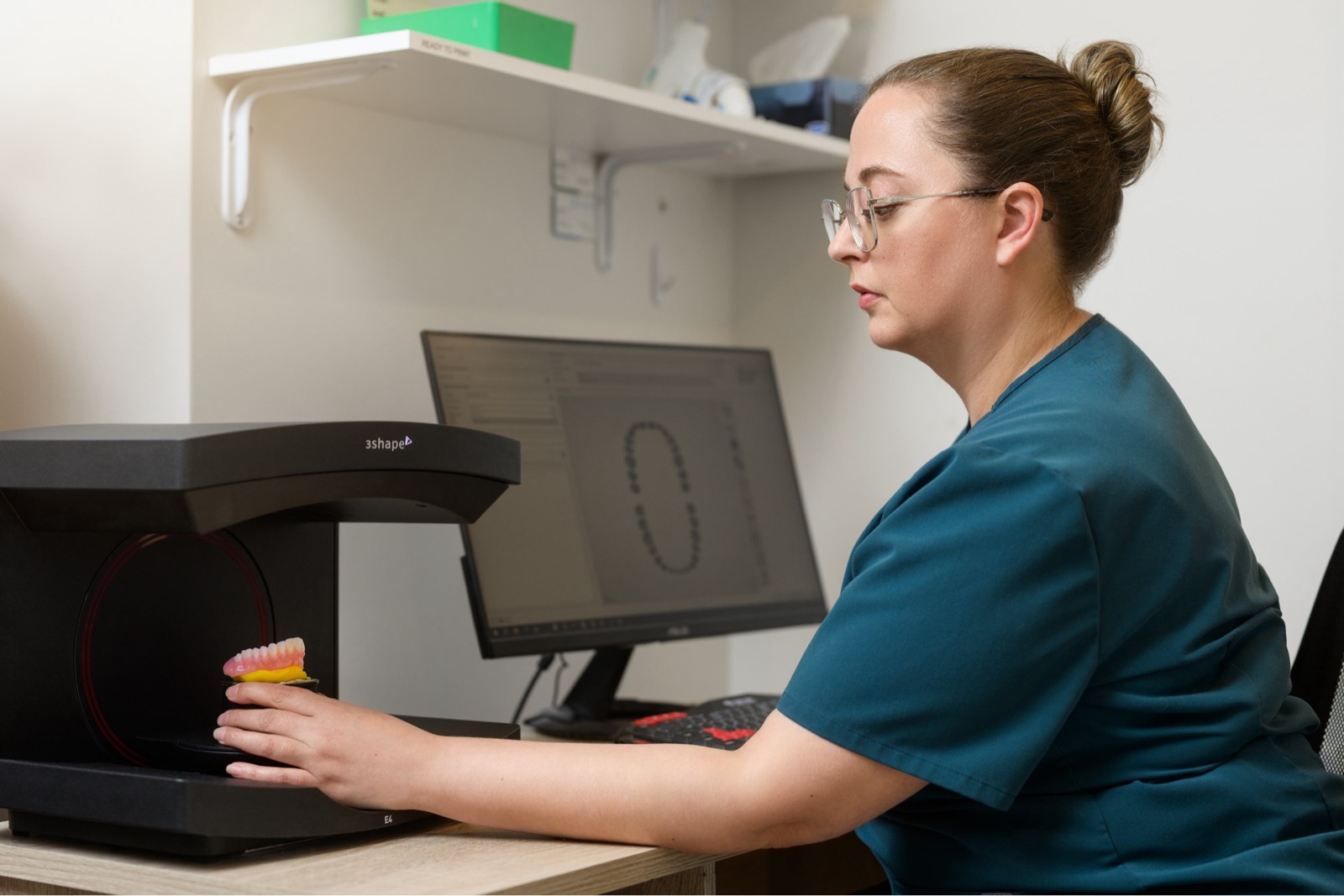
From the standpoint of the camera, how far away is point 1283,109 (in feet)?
6.21

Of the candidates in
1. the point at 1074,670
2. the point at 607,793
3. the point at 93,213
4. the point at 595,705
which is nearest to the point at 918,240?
the point at 1074,670

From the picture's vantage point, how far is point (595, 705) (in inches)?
65.6

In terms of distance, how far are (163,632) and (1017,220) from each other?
0.78 meters

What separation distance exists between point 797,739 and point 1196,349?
4.09 feet


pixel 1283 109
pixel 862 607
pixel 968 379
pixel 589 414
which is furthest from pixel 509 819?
pixel 1283 109

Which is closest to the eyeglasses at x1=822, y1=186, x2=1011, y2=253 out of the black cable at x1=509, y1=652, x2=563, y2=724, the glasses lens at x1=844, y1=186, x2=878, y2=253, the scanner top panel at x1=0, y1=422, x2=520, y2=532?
the glasses lens at x1=844, y1=186, x2=878, y2=253

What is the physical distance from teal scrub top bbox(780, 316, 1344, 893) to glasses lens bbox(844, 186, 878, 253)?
183 millimetres

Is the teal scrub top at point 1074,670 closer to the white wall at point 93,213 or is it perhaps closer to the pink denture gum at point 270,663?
the pink denture gum at point 270,663

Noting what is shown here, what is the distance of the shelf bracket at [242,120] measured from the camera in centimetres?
150

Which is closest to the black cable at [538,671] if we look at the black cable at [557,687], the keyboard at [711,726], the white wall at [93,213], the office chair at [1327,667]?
the black cable at [557,687]

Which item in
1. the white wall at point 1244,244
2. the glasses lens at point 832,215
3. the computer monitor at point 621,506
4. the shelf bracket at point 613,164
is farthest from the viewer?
the shelf bracket at point 613,164

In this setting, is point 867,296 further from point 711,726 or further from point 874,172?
point 711,726

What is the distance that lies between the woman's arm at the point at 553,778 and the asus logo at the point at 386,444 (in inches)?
7.9

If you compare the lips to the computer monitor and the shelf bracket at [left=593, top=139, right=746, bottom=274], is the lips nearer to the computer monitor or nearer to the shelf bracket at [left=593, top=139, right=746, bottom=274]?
the computer monitor
